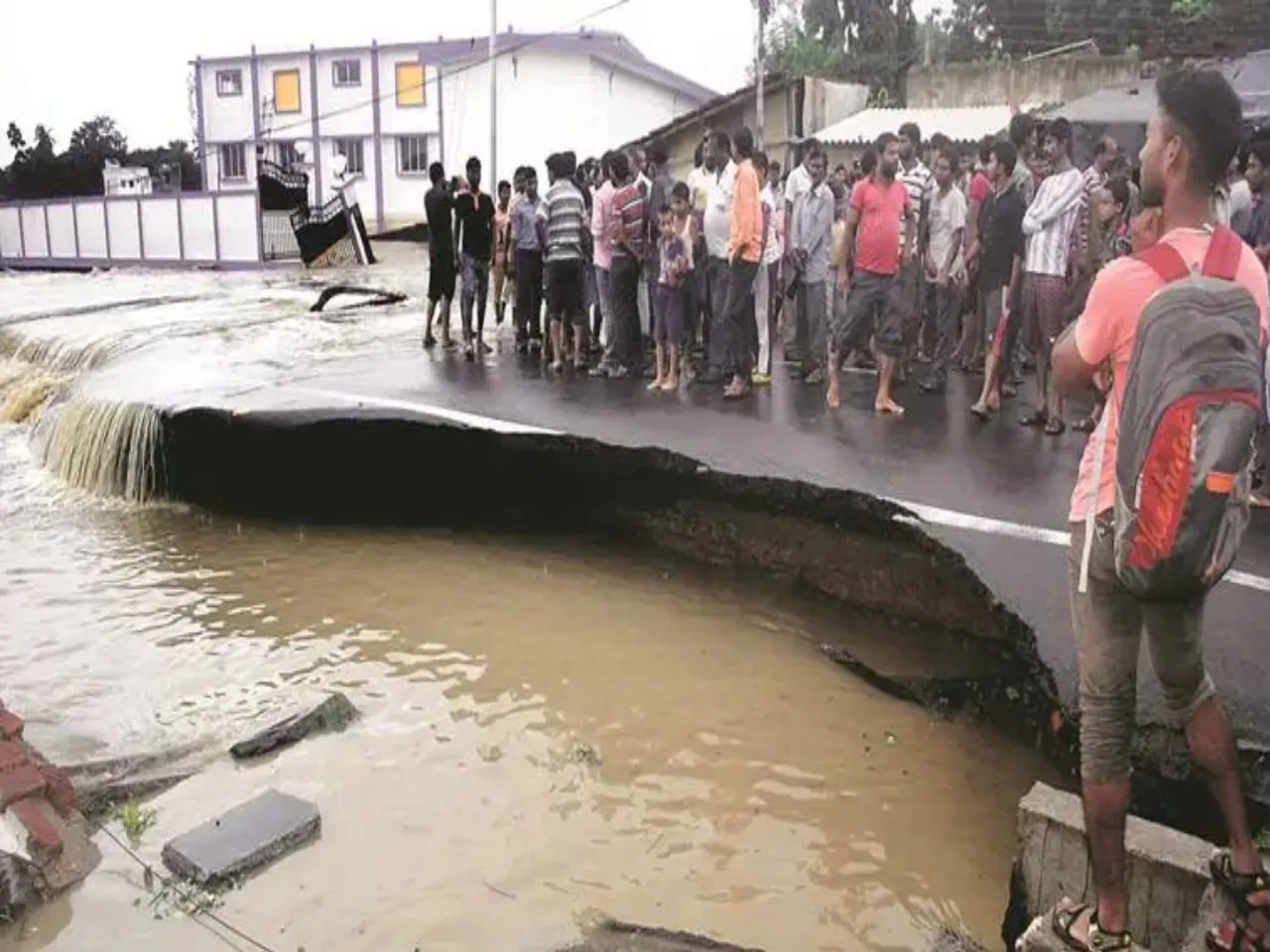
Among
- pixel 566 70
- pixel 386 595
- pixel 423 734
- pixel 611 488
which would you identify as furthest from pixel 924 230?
pixel 566 70

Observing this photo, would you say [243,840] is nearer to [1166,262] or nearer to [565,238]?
[1166,262]

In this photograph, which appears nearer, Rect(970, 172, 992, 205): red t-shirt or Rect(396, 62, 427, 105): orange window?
Rect(970, 172, 992, 205): red t-shirt

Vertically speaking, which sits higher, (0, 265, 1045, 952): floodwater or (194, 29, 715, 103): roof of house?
Answer: (194, 29, 715, 103): roof of house

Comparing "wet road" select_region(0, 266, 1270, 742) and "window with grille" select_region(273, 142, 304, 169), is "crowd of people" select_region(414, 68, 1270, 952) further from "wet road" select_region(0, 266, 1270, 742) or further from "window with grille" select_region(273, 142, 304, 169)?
"window with grille" select_region(273, 142, 304, 169)

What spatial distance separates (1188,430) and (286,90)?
4115 cm

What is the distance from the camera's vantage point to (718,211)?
848 centimetres

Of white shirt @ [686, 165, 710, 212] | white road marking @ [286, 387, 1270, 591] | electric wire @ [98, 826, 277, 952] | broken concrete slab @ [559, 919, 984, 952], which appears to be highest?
white shirt @ [686, 165, 710, 212]

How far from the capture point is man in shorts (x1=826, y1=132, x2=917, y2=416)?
25.0ft

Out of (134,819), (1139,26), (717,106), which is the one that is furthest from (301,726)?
(1139,26)

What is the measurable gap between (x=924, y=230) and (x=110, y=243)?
23.3 meters

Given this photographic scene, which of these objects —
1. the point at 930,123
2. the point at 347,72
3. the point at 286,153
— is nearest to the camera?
the point at 930,123

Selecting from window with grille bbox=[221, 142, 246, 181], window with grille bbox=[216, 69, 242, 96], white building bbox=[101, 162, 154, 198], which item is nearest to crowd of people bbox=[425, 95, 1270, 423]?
white building bbox=[101, 162, 154, 198]

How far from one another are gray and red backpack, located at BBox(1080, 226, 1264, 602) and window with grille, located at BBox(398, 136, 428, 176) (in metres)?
37.1

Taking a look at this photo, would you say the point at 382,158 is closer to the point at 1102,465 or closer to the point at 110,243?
the point at 110,243
